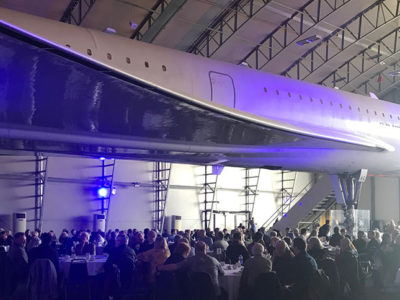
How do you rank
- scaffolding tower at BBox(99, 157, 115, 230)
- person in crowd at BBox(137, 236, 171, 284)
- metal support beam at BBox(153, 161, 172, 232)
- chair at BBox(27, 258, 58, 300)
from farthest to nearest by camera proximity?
metal support beam at BBox(153, 161, 172, 232) → scaffolding tower at BBox(99, 157, 115, 230) → person in crowd at BBox(137, 236, 171, 284) → chair at BBox(27, 258, 58, 300)

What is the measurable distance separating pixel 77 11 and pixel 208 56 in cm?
646

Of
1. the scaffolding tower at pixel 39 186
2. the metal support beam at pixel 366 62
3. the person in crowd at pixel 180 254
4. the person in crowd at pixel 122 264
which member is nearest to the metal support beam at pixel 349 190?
the person in crowd at pixel 122 264

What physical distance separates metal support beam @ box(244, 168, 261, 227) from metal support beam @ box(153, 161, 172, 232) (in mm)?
6373

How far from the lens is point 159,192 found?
28.2 metres

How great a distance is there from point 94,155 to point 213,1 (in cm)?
1304

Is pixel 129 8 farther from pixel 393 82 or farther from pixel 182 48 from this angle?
pixel 393 82

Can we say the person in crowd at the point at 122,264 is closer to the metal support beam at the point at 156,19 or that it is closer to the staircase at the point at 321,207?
the metal support beam at the point at 156,19

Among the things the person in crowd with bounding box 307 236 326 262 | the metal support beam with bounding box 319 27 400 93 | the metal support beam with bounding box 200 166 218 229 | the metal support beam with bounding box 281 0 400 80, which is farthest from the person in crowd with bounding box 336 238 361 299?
the metal support beam with bounding box 319 27 400 93

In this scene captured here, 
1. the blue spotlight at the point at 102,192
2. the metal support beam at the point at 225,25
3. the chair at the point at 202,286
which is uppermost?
the metal support beam at the point at 225,25

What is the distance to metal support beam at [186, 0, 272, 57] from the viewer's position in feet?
74.2

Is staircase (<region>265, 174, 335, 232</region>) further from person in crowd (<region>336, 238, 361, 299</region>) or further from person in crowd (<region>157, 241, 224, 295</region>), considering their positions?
person in crowd (<region>157, 241, 224, 295</region>)

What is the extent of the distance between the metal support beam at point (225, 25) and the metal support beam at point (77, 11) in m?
5.57

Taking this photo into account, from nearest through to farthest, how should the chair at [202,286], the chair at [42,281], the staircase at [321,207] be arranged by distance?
the chair at [202,286] → the chair at [42,281] → the staircase at [321,207]

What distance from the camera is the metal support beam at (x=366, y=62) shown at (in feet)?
94.4
